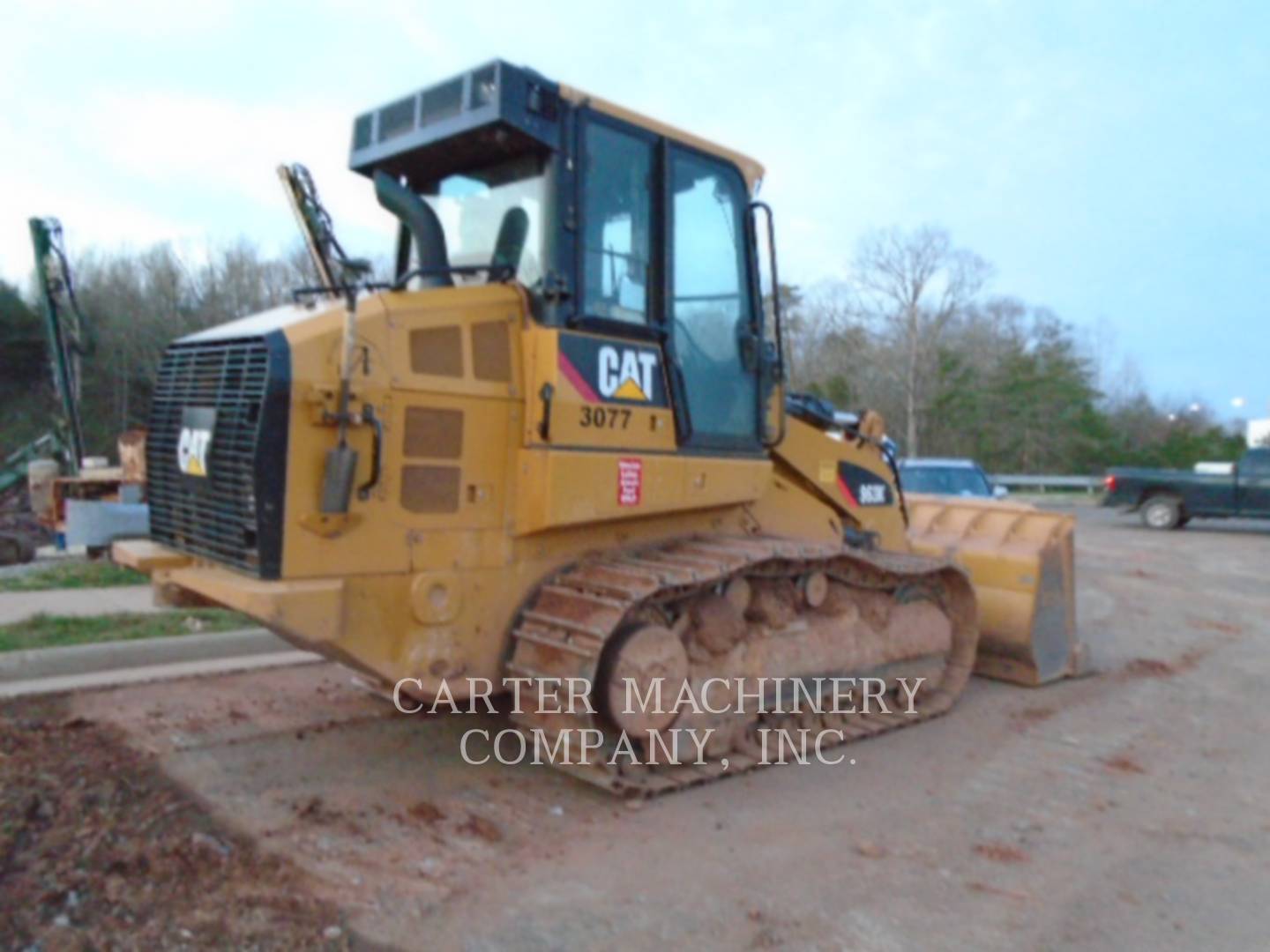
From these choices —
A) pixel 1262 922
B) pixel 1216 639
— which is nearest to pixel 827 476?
pixel 1262 922

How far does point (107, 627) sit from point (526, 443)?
14.8ft

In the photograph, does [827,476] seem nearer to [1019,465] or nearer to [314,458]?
[314,458]

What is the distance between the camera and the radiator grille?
4.11 metres

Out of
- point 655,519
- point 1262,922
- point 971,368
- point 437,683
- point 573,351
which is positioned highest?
point 971,368

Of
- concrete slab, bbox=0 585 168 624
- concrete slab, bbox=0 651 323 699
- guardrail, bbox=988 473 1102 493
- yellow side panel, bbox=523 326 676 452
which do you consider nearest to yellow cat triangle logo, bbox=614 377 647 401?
yellow side panel, bbox=523 326 676 452

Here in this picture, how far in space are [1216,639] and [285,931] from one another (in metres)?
8.75

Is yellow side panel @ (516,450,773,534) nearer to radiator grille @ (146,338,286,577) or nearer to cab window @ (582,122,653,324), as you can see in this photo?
cab window @ (582,122,653,324)

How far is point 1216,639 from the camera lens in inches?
373

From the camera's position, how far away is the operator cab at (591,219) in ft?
16.0

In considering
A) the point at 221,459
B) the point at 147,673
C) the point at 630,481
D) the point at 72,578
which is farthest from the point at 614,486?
the point at 72,578

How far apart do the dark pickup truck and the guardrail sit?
11.5 metres

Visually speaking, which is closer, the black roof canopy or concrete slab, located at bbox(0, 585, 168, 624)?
the black roof canopy

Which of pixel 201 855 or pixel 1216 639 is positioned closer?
pixel 201 855

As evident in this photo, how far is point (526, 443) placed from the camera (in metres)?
4.82
